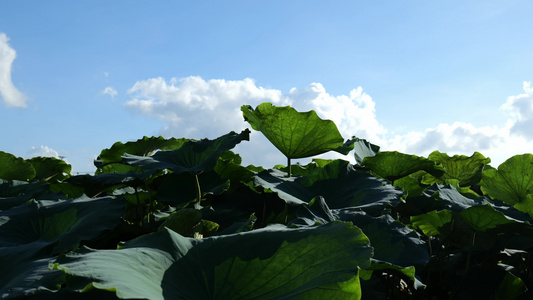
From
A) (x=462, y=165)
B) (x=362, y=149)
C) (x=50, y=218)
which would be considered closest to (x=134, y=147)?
(x=50, y=218)

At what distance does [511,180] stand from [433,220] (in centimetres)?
70

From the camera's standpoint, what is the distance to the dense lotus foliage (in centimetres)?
83

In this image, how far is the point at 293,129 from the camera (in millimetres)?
1683

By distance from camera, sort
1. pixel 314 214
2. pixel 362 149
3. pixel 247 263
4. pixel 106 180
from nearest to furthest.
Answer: pixel 247 263 < pixel 314 214 < pixel 106 180 < pixel 362 149

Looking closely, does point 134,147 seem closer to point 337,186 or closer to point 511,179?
point 337,186

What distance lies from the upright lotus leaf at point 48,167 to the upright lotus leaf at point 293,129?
1.50m

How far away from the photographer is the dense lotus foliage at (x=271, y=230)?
825 millimetres

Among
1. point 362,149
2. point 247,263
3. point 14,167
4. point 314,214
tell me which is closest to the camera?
point 247,263

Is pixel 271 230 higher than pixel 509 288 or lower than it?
higher

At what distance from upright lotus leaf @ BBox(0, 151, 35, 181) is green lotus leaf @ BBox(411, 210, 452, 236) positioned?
75.1 inches

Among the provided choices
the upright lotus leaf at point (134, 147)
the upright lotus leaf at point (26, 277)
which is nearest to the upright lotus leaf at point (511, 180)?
the upright lotus leaf at point (134, 147)

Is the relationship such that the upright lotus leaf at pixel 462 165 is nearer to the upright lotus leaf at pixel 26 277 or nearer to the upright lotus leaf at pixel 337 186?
the upright lotus leaf at pixel 337 186

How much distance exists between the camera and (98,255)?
0.81 m

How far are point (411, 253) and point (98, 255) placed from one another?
75 cm
